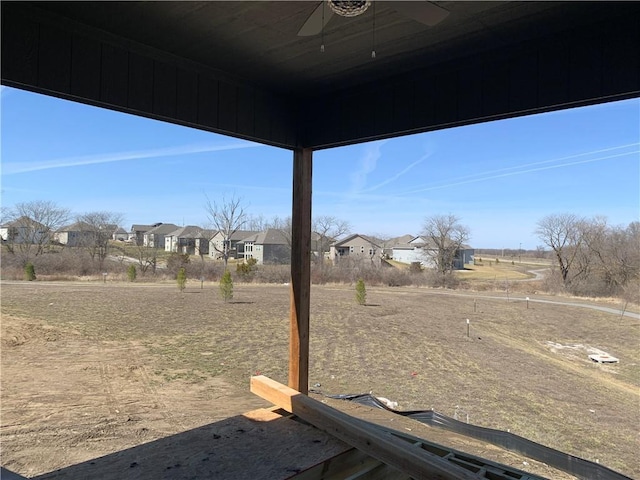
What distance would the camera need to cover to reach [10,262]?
6.92 metres

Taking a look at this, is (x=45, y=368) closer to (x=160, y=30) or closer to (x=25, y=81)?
(x=25, y=81)

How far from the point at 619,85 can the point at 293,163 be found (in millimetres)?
2135

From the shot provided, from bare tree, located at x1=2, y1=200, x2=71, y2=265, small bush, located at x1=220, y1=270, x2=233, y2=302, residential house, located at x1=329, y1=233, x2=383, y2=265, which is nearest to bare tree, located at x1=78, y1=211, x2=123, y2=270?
bare tree, located at x1=2, y1=200, x2=71, y2=265

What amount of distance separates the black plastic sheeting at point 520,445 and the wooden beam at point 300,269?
128 cm

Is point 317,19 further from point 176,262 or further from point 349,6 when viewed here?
point 176,262

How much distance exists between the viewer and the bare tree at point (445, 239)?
39.8 feet

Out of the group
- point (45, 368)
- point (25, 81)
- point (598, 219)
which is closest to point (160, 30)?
point (25, 81)

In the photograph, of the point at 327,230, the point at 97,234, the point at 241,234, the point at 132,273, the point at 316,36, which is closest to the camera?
the point at 316,36

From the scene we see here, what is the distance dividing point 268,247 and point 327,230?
220 centimetres

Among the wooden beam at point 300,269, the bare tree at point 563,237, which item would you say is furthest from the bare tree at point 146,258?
the bare tree at point 563,237

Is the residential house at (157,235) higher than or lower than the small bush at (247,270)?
higher

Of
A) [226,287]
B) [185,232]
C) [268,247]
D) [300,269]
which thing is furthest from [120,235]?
[300,269]

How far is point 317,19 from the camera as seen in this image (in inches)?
63.1

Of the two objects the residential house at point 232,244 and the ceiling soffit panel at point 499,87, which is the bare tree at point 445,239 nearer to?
the residential house at point 232,244
